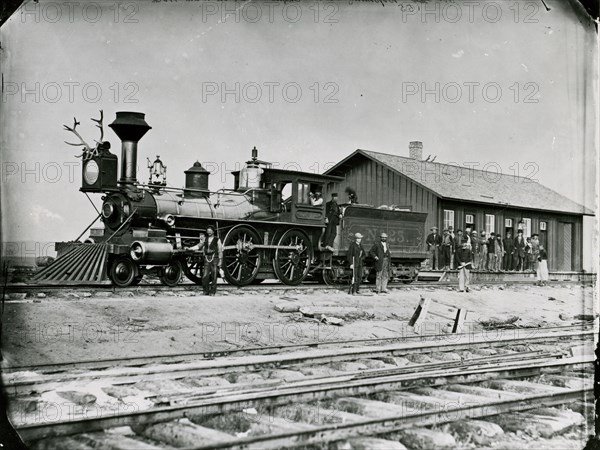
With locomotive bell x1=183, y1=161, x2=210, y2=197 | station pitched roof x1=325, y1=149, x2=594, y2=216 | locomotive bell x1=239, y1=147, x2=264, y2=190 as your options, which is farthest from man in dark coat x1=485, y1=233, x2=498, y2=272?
locomotive bell x1=183, y1=161, x2=210, y2=197

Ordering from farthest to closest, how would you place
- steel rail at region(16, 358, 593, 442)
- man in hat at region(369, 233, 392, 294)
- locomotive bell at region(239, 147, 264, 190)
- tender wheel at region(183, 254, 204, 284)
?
locomotive bell at region(239, 147, 264, 190), man in hat at region(369, 233, 392, 294), tender wheel at region(183, 254, 204, 284), steel rail at region(16, 358, 593, 442)

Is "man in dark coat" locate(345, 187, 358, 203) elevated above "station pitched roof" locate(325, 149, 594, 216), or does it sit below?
below

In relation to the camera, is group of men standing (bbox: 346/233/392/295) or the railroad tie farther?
group of men standing (bbox: 346/233/392/295)

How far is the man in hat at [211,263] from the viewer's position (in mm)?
11055

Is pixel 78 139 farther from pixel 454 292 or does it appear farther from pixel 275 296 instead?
pixel 454 292

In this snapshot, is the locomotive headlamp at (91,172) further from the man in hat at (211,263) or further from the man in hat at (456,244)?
the man in hat at (456,244)

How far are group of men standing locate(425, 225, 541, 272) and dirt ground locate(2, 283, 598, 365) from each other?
18.5ft

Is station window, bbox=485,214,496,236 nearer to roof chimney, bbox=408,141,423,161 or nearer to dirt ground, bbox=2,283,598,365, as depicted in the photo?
roof chimney, bbox=408,141,423,161

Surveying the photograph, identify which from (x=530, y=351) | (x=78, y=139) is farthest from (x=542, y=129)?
(x=78, y=139)

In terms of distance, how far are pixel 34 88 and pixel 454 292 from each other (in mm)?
10793

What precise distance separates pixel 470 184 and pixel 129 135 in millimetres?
14640

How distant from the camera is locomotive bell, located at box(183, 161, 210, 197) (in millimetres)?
13078

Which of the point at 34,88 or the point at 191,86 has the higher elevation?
the point at 191,86

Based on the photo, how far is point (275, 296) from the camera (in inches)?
456
